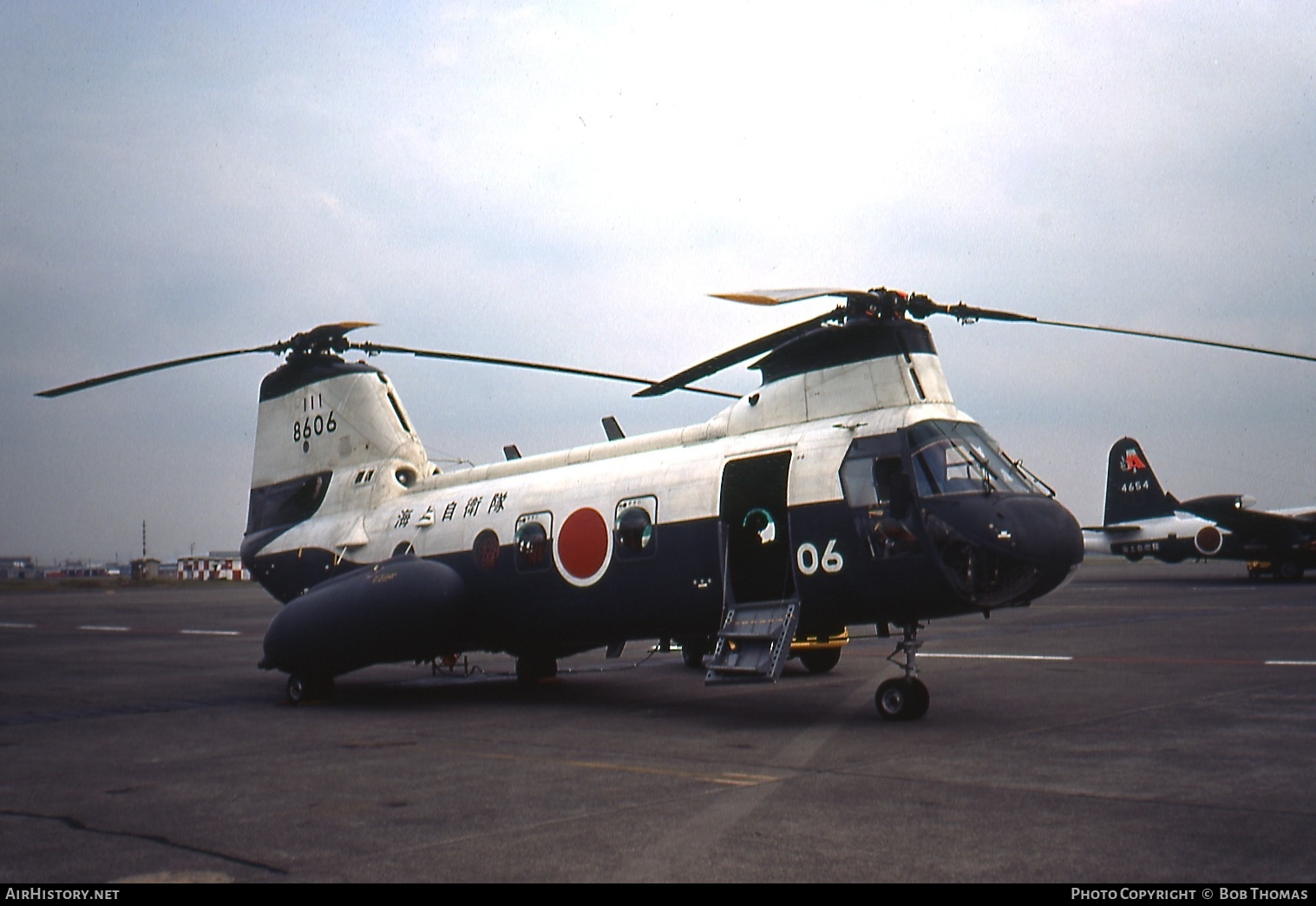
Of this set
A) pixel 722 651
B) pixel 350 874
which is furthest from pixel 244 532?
pixel 350 874

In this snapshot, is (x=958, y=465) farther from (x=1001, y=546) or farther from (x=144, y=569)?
(x=144, y=569)

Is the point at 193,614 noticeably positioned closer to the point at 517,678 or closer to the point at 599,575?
the point at 517,678

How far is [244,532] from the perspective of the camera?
64.4 ft

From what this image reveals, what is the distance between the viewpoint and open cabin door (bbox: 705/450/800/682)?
476 inches

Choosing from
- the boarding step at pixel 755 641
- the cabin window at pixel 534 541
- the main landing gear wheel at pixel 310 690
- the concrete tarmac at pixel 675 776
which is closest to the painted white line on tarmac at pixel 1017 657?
the concrete tarmac at pixel 675 776

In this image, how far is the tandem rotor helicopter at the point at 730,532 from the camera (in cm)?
1147

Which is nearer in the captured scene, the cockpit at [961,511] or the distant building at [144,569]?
the cockpit at [961,511]

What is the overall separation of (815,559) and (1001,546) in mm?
2029

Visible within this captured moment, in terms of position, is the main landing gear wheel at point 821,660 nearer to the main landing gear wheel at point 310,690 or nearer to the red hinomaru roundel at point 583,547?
the red hinomaru roundel at point 583,547

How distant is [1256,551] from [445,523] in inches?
1781

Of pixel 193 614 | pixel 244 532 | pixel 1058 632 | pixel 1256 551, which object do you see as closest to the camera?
pixel 244 532

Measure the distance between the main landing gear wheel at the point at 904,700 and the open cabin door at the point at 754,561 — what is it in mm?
1241

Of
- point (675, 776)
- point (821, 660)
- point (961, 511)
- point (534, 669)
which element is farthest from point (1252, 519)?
point (675, 776)

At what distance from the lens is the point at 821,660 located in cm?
1780
